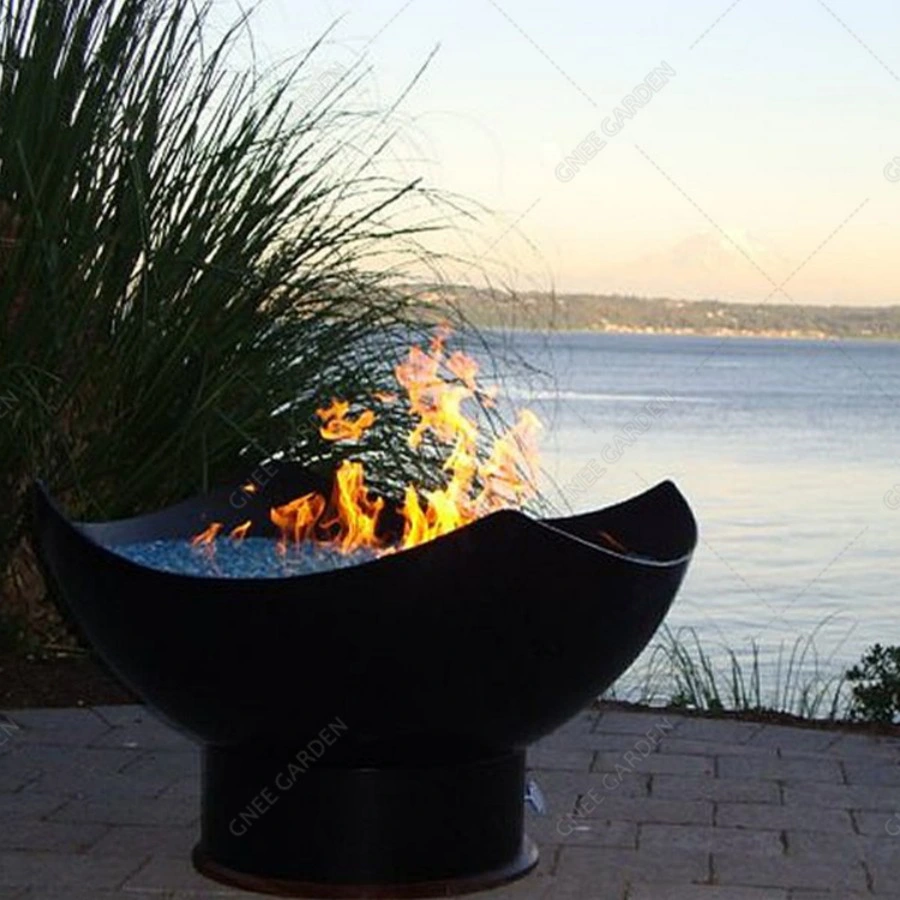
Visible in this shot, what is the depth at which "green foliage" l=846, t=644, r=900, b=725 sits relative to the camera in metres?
5.08

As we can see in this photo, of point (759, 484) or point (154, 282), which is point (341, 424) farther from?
point (759, 484)

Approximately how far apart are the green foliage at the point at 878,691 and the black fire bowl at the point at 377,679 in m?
1.61

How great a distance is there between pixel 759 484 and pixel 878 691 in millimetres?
11998

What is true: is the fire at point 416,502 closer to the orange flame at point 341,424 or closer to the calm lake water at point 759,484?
the orange flame at point 341,424

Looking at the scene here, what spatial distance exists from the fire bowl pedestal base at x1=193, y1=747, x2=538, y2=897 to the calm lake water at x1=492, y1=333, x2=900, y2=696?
257cm

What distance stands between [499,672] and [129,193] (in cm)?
255

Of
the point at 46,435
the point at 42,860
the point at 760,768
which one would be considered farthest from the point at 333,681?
the point at 46,435

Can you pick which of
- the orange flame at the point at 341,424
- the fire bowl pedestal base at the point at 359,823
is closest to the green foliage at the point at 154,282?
the orange flame at the point at 341,424

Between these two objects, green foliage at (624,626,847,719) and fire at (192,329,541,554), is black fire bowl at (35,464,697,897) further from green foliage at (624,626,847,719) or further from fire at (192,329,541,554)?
green foliage at (624,626,847,719)

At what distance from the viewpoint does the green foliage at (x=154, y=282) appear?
205 inches

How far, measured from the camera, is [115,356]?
5.32 metres

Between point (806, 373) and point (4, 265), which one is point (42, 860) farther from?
point (806, 373)

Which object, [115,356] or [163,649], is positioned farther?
[115,356]

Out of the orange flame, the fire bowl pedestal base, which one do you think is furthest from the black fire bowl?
the orange flame
